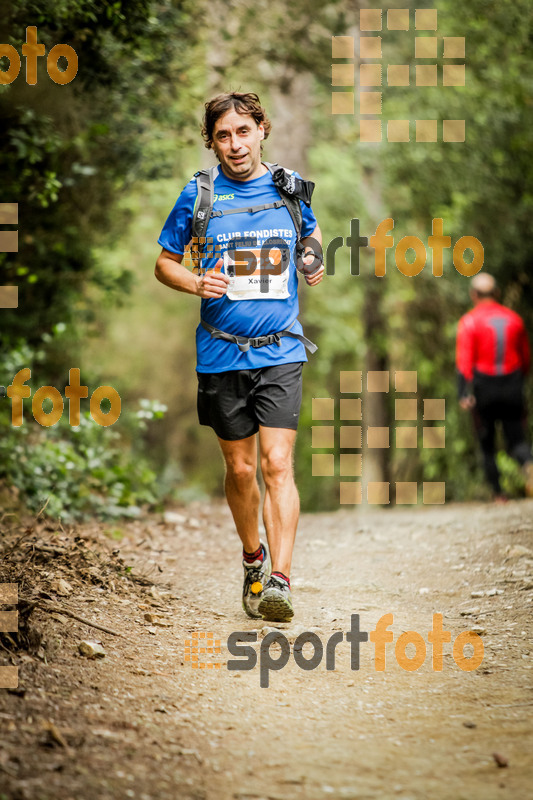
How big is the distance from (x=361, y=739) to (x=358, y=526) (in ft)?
17.5

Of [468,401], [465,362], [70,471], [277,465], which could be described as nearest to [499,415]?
[468,401]

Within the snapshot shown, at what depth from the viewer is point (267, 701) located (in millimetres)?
3342

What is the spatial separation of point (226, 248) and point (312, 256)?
0.50m

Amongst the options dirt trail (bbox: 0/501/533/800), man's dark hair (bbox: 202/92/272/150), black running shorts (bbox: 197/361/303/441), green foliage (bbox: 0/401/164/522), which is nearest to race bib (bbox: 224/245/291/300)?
black running shorts (bbox: 197/361/303/441)

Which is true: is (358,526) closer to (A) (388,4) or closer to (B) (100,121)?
(B) (100,121)

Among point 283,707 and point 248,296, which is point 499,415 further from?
point 283,707

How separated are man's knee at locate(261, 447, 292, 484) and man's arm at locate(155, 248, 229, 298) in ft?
2.72

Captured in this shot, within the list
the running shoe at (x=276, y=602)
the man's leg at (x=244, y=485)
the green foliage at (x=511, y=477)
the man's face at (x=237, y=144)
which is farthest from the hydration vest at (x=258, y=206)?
the green foliage at (x=511, y=477)

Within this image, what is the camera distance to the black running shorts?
4.33 m

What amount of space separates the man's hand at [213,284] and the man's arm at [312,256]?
53cm

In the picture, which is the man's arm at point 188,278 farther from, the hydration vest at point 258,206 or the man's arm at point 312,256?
the man's arm at point 312,256

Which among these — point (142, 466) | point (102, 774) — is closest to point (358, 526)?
point (142, 466)

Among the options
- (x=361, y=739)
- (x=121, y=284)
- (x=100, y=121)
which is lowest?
(x=361, y=739)

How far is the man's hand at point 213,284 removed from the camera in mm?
4168
